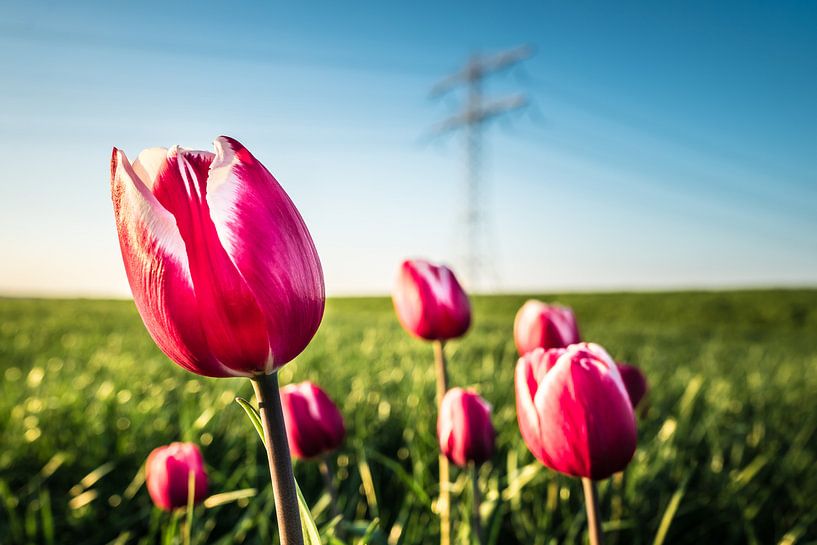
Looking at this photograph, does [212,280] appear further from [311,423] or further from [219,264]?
[311,423]

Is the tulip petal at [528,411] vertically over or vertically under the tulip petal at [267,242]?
under

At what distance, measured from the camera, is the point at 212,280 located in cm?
67

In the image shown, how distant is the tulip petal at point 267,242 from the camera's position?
0.67m

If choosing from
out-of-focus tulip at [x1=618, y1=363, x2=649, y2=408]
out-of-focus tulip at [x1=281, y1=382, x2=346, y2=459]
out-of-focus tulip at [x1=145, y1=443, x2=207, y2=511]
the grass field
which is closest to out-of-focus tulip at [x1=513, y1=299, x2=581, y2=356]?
out-of-focus tulip at [x1=618, y1=363, x2=649, y2=408]

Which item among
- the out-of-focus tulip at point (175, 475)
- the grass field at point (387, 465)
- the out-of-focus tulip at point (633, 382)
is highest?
the out-of-focus tulip at point (633, 382)

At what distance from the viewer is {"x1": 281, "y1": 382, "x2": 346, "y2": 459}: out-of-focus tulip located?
140 cm

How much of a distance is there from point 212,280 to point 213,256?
3cm

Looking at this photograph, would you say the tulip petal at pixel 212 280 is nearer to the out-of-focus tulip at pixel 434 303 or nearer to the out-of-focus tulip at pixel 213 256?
the out-of-focus tulip at pixel 213 256

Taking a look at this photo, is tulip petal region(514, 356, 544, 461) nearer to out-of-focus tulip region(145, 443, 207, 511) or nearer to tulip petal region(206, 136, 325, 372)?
tulip petal region(206, 136, 325, 372)

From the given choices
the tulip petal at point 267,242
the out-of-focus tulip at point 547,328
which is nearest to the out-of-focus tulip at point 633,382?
the out-of-focus tulip at point 547,328

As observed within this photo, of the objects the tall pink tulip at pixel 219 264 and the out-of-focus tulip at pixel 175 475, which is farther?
the out-of-focus tulip at pixel 175 475

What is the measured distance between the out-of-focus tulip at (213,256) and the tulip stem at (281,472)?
5 centimetres

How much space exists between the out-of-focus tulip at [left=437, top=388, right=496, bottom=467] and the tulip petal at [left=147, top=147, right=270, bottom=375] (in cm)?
81

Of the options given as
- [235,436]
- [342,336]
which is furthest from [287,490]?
[342,336]
